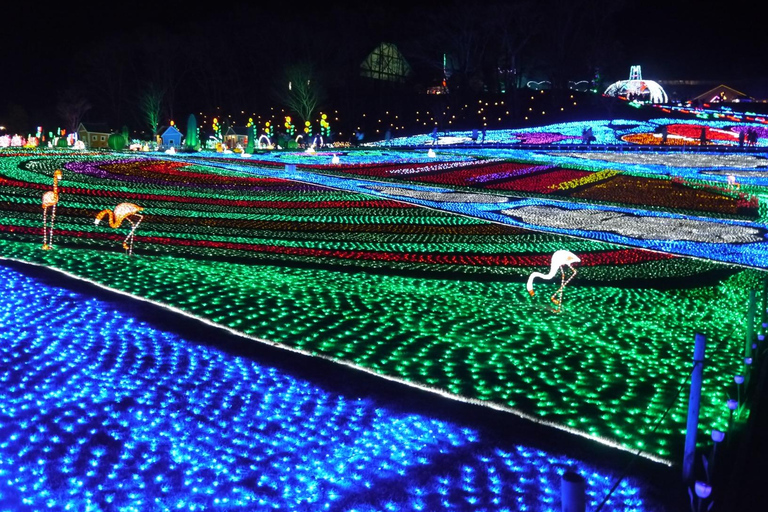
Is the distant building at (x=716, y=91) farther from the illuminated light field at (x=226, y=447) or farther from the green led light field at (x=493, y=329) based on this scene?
the illuminated light field at (x=226, y=447)

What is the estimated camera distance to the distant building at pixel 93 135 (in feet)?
202

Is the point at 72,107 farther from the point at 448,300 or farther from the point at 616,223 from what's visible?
the point at 448,300

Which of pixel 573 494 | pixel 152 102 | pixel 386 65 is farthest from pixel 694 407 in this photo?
pixel 386 65

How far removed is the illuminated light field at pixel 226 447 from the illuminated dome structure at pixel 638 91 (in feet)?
194

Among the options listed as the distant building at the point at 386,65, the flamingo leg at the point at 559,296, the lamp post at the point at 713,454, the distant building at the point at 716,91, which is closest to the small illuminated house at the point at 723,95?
the distant building at the point at 716,91

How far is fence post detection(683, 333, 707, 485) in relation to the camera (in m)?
4.59

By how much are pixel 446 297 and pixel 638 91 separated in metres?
58.0

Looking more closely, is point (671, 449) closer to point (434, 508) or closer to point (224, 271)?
point (434, 508)

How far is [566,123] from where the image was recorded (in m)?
50.1

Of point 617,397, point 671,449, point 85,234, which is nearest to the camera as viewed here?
point 671,449

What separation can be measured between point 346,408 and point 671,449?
8.38 ft

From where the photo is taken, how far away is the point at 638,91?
62156 mm

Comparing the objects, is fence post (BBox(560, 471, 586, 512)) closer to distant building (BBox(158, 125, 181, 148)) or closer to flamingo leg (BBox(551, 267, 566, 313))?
flamingo leg (BBox(551, 267, 566, 313))

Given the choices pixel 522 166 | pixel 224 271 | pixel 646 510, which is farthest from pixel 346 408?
pixel 522 166
